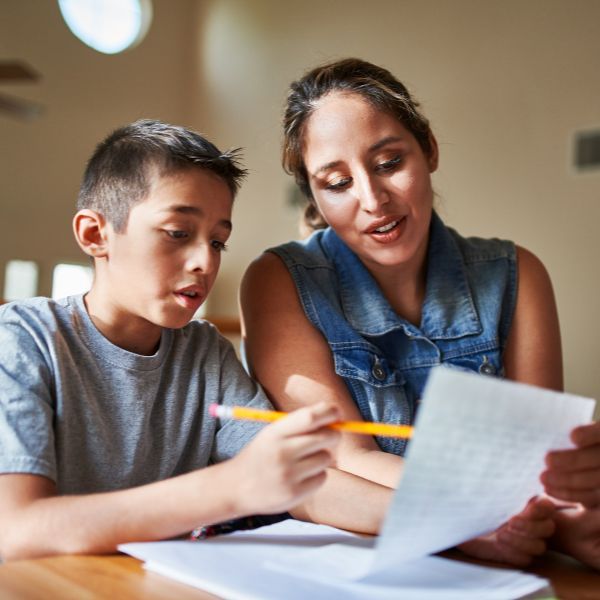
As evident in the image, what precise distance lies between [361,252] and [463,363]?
248 millimetres

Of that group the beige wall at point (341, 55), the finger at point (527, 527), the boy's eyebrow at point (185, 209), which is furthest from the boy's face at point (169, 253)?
the beige wall at point (341, 55)

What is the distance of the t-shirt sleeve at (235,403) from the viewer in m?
1.03

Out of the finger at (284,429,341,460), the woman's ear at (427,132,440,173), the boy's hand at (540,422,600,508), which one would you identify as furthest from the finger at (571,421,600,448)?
the woman's ear at (427,132,440,173)

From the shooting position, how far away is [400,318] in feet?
4.12

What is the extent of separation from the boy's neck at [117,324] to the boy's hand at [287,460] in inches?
14.5

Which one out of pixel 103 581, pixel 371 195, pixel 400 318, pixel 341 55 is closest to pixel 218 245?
pixel 371 195

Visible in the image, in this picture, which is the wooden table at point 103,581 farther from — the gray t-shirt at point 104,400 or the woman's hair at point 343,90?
the woman's hair at point 343,90

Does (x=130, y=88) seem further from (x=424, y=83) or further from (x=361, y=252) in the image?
(x=361, y=252)

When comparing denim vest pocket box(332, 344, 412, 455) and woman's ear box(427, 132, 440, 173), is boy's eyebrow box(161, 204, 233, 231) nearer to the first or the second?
denim vest pocket box(332, 344, 412, 455)

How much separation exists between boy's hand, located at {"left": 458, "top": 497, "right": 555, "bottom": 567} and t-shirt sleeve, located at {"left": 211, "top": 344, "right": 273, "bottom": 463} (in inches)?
14.6

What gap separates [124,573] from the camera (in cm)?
66

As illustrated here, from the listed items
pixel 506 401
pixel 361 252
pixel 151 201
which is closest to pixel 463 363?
pixel 361 252

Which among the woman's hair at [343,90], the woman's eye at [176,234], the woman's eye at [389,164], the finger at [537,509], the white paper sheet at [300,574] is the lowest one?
the white paper sheet at [300,574]

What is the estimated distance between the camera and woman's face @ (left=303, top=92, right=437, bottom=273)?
1183 millimetres
